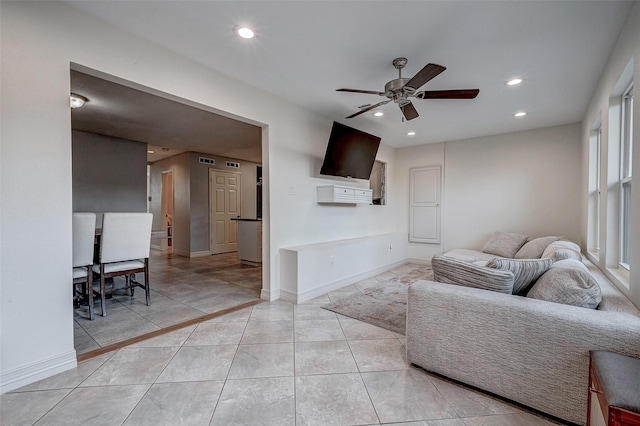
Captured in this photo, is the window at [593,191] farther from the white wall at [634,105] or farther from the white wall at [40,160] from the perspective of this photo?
the white wall at [40,160]

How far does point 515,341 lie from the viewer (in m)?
1.52

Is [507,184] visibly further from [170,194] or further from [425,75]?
[170,194]

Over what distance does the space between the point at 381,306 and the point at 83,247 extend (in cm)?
308

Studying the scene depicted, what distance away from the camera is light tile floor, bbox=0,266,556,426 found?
1.46 m

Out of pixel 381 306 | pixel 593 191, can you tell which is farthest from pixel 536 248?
pixel 381 306

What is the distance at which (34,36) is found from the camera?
1723 mm

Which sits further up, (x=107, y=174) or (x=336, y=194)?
(x=107, y=174)

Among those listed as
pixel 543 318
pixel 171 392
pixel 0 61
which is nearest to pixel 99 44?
pixel 0 61

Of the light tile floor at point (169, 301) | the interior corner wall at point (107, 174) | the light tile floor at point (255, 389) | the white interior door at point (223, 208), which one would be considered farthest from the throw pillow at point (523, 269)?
the white interior door at point (223, 208)

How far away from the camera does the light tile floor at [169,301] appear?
8.10 ft

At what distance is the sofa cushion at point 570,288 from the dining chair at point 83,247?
11.9 feet

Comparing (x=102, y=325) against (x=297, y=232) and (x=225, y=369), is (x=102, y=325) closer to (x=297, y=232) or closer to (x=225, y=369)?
(x=225, y=369)

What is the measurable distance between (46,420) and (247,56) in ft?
9.11

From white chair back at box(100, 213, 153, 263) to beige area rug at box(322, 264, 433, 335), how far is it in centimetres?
220
